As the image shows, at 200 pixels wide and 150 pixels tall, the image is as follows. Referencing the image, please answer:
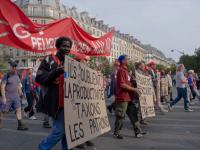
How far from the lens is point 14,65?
26.2ft

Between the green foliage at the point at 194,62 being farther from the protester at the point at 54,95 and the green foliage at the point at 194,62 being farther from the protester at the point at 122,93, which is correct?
the protester at the point at 54,95

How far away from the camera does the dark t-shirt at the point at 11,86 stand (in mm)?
8109

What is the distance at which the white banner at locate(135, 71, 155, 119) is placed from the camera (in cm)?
816

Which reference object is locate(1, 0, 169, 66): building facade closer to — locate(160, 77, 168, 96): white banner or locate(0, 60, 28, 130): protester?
locate(160, 77, 168, 96): white banner

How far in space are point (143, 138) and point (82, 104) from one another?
2.09 meters

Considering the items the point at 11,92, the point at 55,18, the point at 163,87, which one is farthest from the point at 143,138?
the point at 55,18

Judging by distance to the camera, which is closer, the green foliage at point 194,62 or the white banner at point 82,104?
the white banner at point 82,104

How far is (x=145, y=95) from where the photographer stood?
8.59 m

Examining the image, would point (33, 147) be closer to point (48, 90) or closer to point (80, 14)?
point (48, 90)

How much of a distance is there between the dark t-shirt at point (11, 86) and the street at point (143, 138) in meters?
0.86

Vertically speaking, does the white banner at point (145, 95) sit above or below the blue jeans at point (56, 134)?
above

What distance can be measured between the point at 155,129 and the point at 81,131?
3397 mm

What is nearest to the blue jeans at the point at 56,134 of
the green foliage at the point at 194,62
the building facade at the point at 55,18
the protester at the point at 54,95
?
the protester at the point at 54,95

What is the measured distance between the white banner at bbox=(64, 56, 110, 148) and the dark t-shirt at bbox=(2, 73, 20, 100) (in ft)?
8.59
